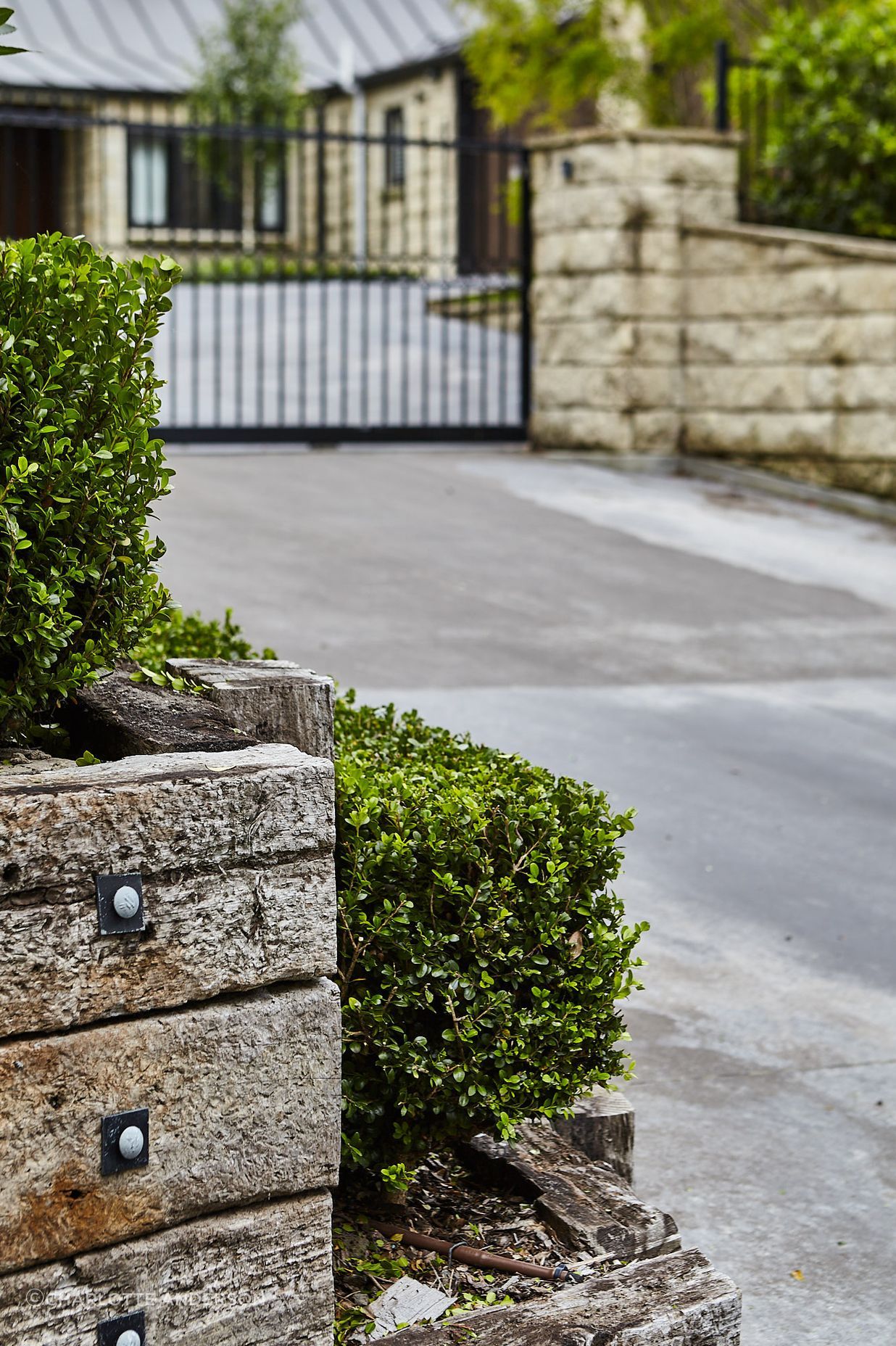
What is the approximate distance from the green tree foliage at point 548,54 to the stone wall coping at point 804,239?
6.31 m

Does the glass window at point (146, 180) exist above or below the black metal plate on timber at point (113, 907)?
above

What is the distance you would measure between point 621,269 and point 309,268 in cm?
1289

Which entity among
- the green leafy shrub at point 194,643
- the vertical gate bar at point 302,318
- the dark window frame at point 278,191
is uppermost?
the dark window frame at point 278,191

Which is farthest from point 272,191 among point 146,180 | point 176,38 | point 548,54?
point 548,54

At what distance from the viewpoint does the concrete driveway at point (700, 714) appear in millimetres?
3264

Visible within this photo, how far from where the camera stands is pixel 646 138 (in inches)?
480

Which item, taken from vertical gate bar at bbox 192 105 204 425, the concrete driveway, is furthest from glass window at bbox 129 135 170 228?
the concrete driveway

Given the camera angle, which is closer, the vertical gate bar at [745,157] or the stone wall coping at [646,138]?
the stone wall coping at [646,138]

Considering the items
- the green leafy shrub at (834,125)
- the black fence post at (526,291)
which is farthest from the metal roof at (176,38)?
the green leafy shrub at (834,125)

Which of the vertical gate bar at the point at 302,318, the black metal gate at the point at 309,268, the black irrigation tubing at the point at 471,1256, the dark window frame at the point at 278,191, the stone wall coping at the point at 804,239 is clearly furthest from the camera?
the dark window frame at the point at 278,191

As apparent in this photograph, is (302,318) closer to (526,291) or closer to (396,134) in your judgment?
(526,291)

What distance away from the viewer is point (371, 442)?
42.6ft

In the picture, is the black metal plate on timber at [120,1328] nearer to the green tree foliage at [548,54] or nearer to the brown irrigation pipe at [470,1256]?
the brown irrigation pipe at [470,1256]

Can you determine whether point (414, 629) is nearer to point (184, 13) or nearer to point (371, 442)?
point (371, 442)
